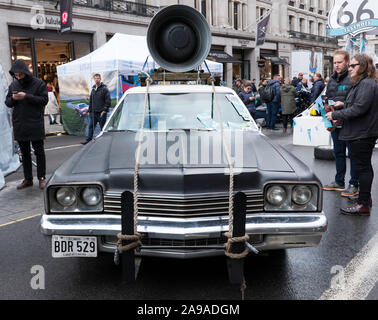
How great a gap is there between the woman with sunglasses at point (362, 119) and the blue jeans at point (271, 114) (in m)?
8.69

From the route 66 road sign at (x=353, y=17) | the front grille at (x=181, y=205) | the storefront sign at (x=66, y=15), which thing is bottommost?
the front grille at (x=181, y=205)

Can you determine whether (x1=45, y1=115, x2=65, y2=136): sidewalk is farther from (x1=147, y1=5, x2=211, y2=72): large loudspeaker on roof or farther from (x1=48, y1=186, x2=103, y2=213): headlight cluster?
(x1=48, y1=186, x2=103, y2=213): headlight cluster

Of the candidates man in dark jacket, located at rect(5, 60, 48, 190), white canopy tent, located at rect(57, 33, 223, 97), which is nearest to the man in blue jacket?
white canopy tent, located at rect(57, 33, 223, 97)

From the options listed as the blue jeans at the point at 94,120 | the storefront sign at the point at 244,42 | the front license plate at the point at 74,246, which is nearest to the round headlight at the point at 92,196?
the front license plate at the point at 74,246

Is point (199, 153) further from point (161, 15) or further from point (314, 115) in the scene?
point (314, 115)

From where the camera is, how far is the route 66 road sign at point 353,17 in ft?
33.7

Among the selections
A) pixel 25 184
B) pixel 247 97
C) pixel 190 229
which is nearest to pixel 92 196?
pixel 190 229

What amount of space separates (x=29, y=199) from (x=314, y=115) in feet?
24.2

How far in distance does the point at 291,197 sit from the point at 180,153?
0.92 meters

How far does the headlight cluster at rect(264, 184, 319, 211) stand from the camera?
287 cm

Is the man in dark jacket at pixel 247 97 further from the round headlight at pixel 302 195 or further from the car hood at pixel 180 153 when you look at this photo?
the round headlight at pixel 302 195

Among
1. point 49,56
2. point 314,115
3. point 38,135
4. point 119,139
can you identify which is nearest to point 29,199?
point 38,135
